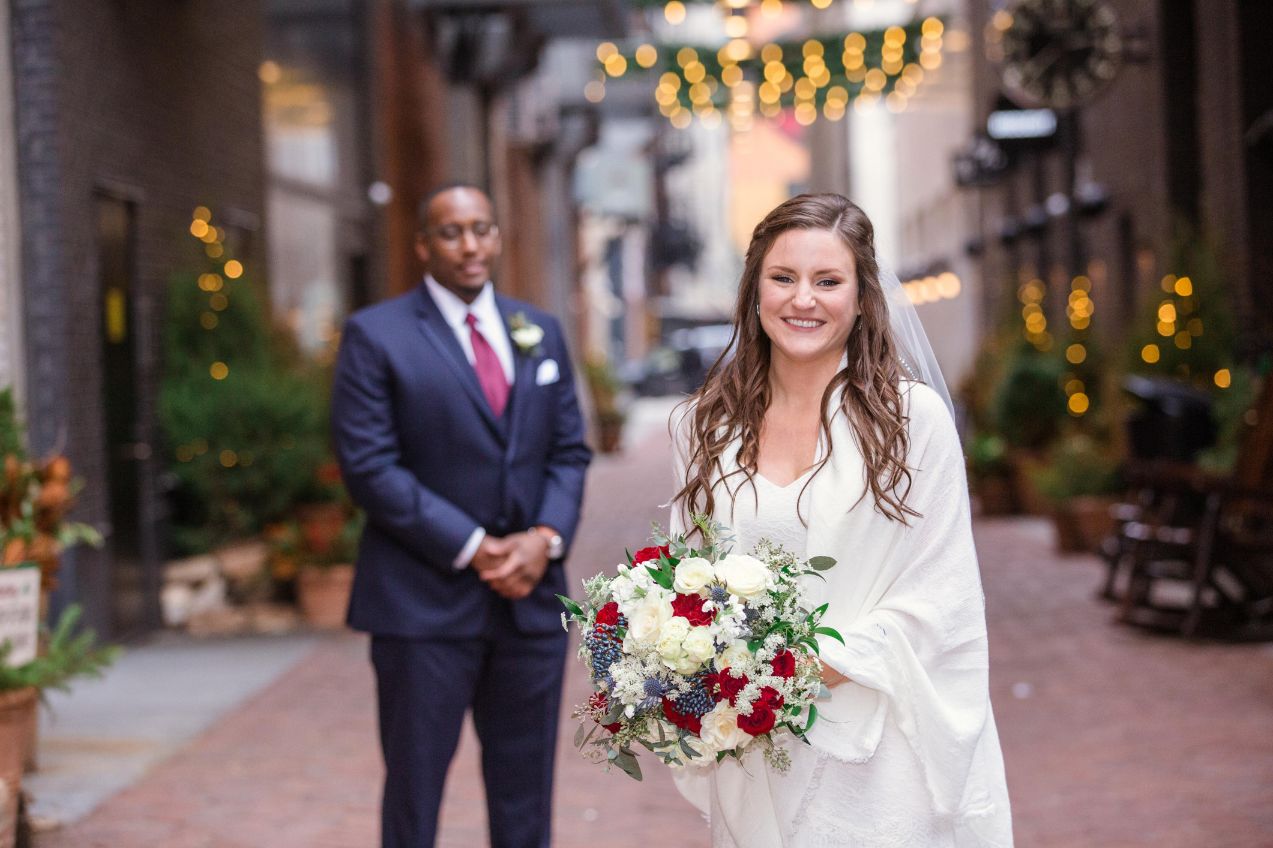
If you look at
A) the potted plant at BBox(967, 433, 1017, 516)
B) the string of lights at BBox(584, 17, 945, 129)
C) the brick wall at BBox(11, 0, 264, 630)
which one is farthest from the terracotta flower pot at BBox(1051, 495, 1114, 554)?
the brick wall at BBox(11, 0, 264, 630)

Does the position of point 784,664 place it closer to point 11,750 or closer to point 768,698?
point 768,698

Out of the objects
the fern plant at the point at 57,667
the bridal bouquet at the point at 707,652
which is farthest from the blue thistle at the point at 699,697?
the fern plant at the point at 57,667

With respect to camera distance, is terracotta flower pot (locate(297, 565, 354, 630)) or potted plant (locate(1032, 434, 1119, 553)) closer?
terracotta flower pot (locate(297, 565, 354, 630))

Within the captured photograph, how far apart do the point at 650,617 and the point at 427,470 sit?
1.72m

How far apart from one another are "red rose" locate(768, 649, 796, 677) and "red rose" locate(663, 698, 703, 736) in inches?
6.4

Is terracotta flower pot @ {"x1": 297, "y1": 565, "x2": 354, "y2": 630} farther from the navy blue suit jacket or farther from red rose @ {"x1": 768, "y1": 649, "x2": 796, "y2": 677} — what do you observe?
red rose @ {"x1": 768, "y1": 649, "x2": 796, "y2": 677}

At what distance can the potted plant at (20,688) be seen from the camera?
5238mm

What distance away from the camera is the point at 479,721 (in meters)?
4.56

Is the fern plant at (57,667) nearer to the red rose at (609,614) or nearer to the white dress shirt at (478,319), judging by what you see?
the white dress shirt at (478,319)

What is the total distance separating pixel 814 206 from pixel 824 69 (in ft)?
43.9

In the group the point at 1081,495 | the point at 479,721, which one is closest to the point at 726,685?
the point at 479,721

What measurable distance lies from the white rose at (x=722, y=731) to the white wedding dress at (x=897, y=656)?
15cm

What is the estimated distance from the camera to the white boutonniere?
15.2ft

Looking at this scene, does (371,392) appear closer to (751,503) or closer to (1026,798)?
(751,503)
